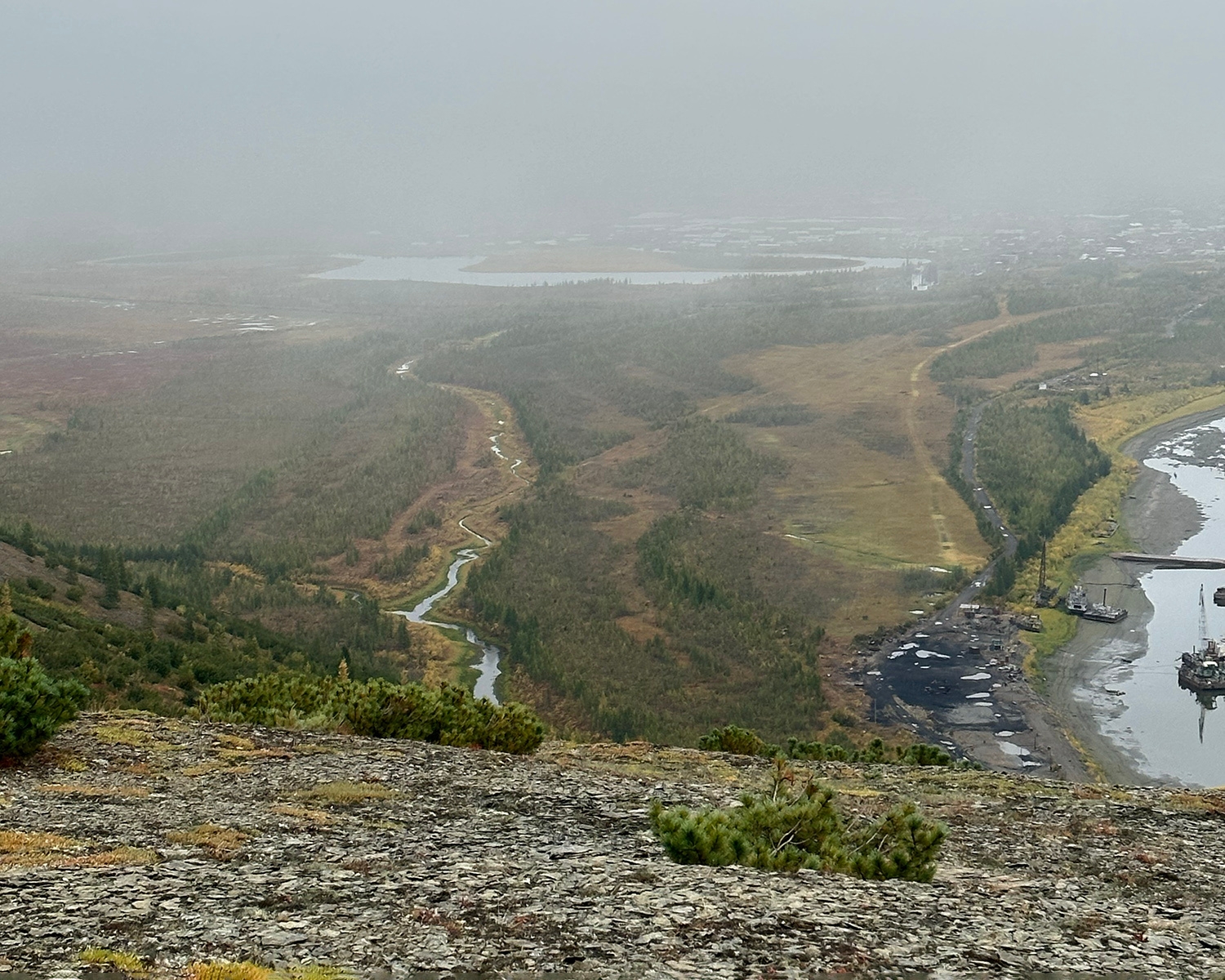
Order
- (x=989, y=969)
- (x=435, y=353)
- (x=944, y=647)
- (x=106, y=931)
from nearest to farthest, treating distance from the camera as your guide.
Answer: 1. (x=106, y=931)
2. (x=989, y=969)
3. (x=944, y=647)
4. (x=435, y=353)

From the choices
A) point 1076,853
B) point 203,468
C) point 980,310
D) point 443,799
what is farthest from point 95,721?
point 980,310

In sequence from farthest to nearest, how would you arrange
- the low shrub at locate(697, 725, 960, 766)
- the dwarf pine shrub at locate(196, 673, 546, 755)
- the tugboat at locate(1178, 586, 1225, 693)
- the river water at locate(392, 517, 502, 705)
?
the river water at locate(392, 517, 502, 705) → the tugboat at locate(1178, 586, 1225, 693) → the low shrub at locate(697, 725, 960, 766) → the dwarf pine shrub at locate(196, 673, 546, 755)

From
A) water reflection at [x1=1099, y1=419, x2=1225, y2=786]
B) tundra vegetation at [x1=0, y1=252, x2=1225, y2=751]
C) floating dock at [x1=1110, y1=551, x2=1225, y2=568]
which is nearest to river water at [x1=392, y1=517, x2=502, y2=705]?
tundra vegetation at [x1=0, y1=252, x2=1225, y2=751]

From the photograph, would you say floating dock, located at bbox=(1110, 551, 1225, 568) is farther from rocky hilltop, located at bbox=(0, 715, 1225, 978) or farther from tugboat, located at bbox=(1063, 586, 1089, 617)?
rocky hilltop, located at bbox=(0, 715, 1225, 978)

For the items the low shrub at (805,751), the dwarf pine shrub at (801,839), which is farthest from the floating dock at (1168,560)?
the dwarf pine shrub at (801,839)

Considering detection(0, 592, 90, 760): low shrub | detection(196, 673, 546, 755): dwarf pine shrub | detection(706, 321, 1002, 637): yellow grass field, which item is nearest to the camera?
detection(0, 592, 90, 760): low shrub

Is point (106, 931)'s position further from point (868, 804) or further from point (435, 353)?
point (435, 353)

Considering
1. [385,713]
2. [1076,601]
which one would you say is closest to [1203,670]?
[1076,601]
